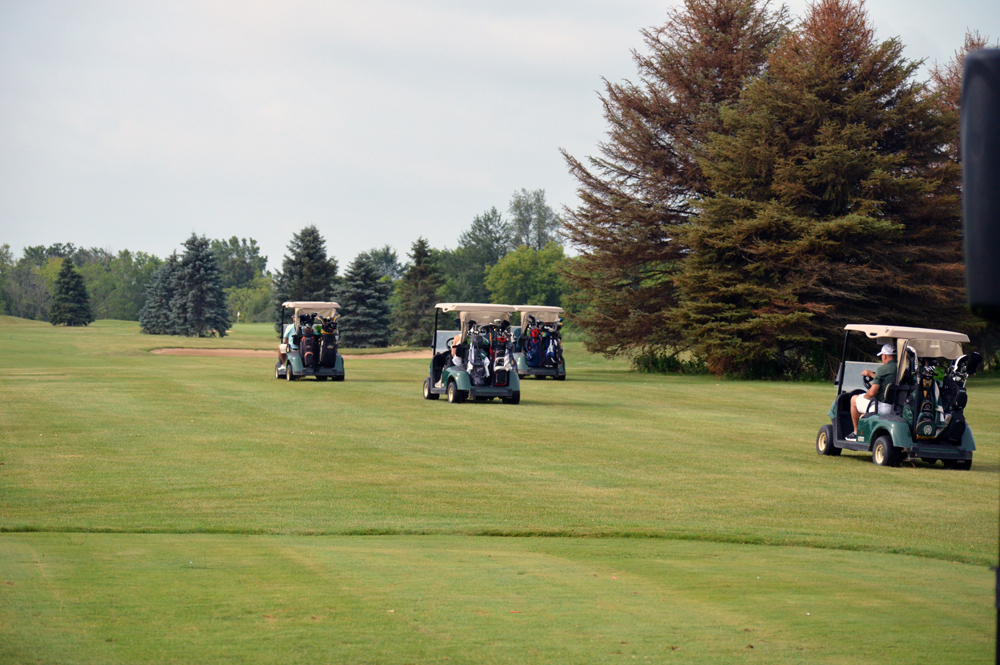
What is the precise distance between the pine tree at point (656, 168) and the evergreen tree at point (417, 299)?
1135 inches

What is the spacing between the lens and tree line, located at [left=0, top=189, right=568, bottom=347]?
71250 mm

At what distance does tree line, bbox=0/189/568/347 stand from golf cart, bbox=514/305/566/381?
32.9 feet

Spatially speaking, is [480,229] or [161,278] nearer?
[161,278]

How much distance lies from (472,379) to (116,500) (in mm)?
12846

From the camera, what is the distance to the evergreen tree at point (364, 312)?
6931 cm

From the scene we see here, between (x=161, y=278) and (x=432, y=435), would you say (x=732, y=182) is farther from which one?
(x=161, y=278)

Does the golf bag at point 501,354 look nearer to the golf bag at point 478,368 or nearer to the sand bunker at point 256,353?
the golf bag at point 478,368

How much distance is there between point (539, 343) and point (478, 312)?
9627 mm

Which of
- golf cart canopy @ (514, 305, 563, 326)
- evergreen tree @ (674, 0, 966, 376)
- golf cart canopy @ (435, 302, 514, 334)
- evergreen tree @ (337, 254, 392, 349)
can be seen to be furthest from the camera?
evergreen tree @ (337, 254, 392, 349)

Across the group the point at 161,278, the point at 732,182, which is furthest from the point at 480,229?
the point at 732,182

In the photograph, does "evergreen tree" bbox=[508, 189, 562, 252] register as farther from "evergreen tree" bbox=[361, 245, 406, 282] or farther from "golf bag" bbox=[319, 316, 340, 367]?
"golf bag" bbox=[319, 316, 340, 367]

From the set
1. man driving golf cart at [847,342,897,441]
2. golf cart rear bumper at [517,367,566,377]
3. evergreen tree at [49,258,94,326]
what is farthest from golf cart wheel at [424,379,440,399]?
evergreen tree at [49,258,94,326]

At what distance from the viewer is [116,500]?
34.2 ft

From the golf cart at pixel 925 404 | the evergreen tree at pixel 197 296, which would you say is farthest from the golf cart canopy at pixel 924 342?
the evergreen tree at pixel 197 296
